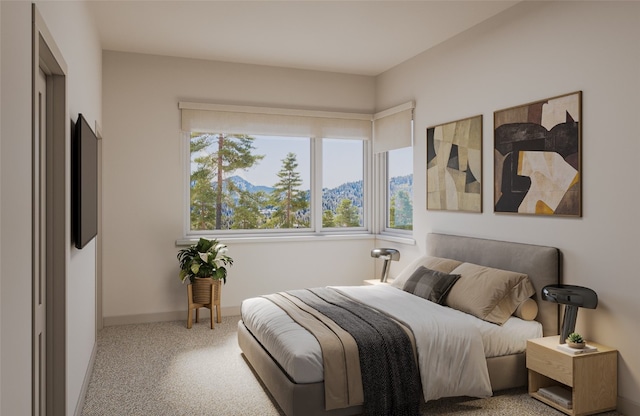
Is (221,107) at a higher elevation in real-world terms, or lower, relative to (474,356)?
higher

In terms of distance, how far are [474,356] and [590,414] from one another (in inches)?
29.4

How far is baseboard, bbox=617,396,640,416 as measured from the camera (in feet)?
9.80

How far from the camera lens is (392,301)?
153 inches

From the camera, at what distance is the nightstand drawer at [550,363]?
9.77 feet

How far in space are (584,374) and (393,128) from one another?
136 inches

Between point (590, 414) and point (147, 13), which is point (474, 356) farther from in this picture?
point (147, 13)

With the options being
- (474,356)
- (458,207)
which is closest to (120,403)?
(474,356)

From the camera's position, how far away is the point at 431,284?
4.05 metres

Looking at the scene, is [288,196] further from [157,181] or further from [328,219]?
[157,181]

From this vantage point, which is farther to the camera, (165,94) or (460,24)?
(165,94)

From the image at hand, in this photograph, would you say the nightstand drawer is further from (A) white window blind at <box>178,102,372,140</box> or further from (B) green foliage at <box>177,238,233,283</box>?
(A) white window blind at <box>178,102,372,140</box>

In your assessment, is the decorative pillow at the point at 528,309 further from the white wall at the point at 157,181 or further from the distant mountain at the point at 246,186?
the distant mountain at the point at 246,186

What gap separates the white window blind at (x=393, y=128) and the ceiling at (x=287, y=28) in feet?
1.88

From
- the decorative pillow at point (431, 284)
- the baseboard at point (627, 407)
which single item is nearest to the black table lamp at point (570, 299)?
the baseboard at point (627, 407)
